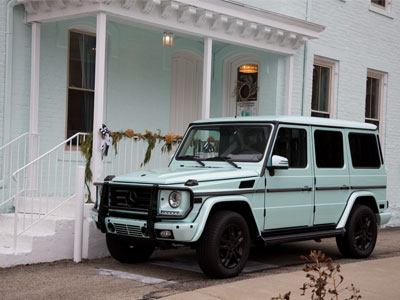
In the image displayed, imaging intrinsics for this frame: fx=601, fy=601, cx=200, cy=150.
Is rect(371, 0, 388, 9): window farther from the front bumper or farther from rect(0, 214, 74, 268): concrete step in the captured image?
the front bumper

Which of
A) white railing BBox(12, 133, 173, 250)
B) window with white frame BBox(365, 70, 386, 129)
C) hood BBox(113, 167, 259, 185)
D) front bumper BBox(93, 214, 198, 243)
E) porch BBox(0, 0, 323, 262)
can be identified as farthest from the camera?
window with white frame BBox(365, 70, 386, 129)

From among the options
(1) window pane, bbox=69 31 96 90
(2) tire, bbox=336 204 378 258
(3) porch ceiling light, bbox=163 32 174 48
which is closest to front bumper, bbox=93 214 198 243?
(2) tire, bbox=336 204 378 258

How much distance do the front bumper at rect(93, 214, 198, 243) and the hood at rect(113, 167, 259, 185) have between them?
48 cm

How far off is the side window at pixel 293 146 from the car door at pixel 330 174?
23 centimetres

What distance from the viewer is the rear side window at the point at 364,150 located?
8922 mm

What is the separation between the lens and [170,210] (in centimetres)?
672

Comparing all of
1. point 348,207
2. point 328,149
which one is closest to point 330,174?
point 328,149

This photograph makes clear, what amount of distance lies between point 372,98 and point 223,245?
9.05 meters

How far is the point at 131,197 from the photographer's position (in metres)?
7.07

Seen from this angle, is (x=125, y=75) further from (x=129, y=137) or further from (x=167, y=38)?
(x=129, y=137)

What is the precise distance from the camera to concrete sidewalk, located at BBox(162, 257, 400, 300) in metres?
6.08

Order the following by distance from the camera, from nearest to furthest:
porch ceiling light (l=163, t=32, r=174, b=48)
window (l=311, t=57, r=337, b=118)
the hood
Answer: the hood
porch ceiling light (l=163, t=32, r=174, b=48)
window (l=311, t=57, r=337, b=118)

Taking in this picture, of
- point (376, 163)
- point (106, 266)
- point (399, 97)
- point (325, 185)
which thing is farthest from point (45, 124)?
point (399, 97)

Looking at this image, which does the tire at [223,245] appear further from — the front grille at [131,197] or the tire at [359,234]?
the tire at [359,234]
